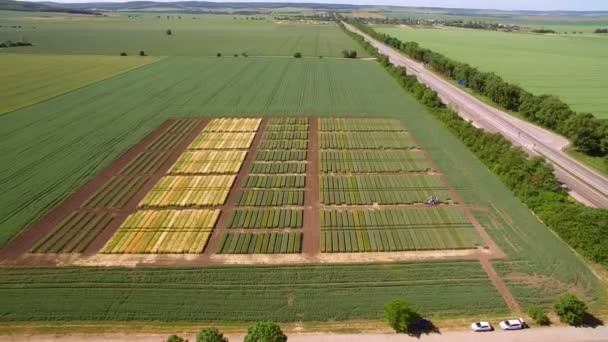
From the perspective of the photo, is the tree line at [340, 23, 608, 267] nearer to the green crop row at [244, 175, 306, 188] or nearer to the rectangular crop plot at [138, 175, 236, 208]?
the green crop row at [244, 175, 306, 188]

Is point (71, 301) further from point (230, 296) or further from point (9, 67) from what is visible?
point (9, 67)

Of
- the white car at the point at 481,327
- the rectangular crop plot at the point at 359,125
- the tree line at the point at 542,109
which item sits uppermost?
the tree line at the point at 542,109

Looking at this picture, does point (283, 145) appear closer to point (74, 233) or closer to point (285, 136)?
point (285, 136)

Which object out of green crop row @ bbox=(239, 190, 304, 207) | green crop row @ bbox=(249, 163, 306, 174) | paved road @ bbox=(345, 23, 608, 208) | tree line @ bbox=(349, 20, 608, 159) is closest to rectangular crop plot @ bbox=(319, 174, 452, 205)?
green crop row @ bbox=(239, 190, 304, 207)

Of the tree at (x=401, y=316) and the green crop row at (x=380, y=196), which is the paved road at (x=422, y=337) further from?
the green crop row at (x=380, y=196)

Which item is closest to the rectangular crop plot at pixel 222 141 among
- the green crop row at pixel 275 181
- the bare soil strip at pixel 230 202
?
the bare soil strip at pixel 230 202

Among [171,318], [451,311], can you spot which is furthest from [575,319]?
[171,318]
